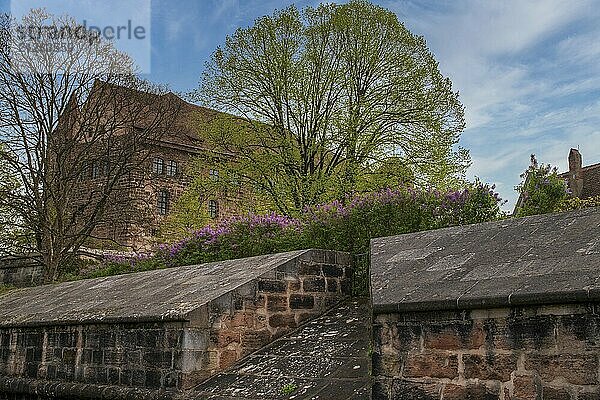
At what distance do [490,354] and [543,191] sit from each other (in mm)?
5465

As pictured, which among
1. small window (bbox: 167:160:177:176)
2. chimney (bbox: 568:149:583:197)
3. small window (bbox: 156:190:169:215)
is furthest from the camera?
chimney (bbox: 568:149:583:197)

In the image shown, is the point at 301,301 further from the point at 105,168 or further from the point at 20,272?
the point at 20,272

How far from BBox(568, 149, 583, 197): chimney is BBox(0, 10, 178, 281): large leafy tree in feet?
77.7

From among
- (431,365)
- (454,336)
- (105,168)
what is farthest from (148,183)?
(454,336)

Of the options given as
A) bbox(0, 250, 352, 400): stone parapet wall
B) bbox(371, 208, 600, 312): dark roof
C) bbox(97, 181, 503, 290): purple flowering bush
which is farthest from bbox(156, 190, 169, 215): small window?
bbox(371, 208, 600, 312): dark roof

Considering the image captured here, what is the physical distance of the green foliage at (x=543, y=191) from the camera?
9.36 metres

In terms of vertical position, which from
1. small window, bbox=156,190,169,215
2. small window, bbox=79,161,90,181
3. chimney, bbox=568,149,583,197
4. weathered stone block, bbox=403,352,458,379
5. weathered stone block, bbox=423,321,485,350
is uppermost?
chimney, bbox=568,149,583,197

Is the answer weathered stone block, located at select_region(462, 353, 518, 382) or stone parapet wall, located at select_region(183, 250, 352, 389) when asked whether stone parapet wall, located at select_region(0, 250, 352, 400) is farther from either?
weathered stone block, located at select_region(462, 353, 518, 382)

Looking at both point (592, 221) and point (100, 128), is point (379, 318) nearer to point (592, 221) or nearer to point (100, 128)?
point (592, 221)

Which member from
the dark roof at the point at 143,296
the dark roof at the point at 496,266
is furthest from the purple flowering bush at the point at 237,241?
the dark roof at the point at 496,266

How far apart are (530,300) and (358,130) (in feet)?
61.8

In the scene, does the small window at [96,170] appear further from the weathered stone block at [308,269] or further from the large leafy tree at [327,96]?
the weathered stone block at [308,269]

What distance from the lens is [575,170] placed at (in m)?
37.1

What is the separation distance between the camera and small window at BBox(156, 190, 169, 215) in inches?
1335
